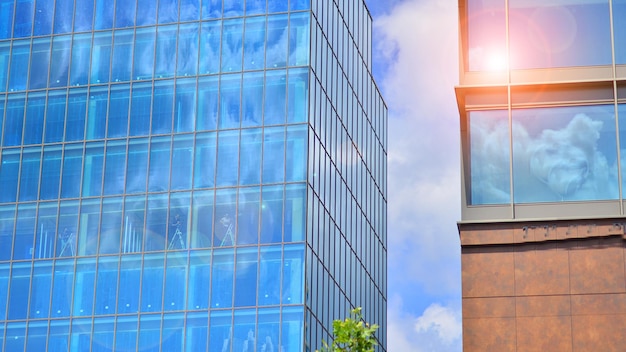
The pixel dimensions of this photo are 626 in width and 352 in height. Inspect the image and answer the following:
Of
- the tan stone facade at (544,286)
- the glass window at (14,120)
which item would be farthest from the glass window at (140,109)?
the tan stone facade at (544,286)

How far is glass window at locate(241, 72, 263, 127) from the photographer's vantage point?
245 ft

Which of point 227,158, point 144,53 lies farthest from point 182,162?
point 144,53

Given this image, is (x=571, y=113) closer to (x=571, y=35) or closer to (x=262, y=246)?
(x=571, y=35)

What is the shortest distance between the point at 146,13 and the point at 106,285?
1558 centimetres

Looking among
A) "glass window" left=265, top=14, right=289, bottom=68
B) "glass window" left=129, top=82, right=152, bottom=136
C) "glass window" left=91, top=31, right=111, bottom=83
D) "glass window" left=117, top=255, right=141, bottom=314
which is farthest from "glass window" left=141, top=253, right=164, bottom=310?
"glass window" left=265, top=14, right=289, bottom=68

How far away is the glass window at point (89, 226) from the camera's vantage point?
2980 inches

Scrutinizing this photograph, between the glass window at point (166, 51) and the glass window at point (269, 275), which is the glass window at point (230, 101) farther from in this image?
the glass window at point (269, 275)

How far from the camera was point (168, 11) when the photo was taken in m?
78.4

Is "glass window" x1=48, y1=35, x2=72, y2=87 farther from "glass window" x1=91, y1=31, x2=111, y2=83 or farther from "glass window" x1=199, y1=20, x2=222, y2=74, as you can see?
"glass window" x1=199, y1=20, x2=222, y2=74

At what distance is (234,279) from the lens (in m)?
71.6

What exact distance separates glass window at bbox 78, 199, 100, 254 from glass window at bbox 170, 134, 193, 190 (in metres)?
4.66

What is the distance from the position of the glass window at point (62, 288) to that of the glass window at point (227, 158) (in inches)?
369

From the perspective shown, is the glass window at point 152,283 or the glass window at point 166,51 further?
the glass window at point 166,51

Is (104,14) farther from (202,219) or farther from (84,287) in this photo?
(84,287)
